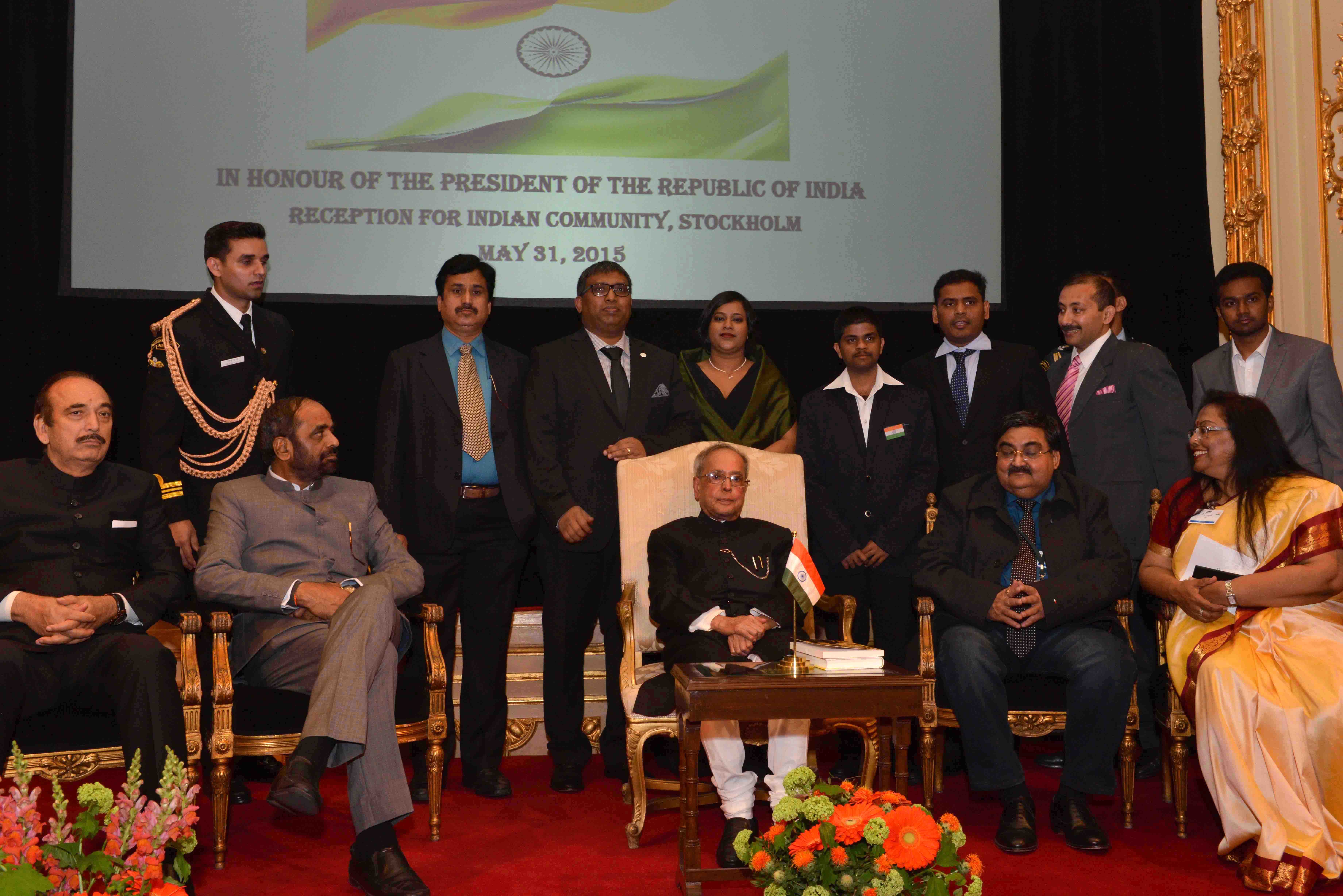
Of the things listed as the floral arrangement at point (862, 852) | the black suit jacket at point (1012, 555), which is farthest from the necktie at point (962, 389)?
the floral arrangement at point (862, 852)

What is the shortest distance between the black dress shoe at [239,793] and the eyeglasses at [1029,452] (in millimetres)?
2869

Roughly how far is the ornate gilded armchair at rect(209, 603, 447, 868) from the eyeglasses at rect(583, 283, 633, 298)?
1464mm

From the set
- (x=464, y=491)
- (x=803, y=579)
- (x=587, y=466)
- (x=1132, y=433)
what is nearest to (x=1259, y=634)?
(x=1132, y=433)

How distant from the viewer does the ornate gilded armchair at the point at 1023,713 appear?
3559 mm

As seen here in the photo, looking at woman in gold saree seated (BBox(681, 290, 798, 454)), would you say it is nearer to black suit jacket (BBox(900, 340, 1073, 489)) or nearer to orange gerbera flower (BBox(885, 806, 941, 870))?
black suit jacket (BBox(900, 340, 1073, 489))

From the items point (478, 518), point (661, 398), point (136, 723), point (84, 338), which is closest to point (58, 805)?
point (136, 723)

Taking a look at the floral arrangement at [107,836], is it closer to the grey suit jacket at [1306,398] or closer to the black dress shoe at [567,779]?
the black dress shoe at [567,779]

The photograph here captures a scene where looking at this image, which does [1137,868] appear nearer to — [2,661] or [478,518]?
[478,518]

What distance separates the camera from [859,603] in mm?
4430

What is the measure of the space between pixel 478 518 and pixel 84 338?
7.54ft

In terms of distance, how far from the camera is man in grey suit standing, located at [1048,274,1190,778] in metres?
4.40

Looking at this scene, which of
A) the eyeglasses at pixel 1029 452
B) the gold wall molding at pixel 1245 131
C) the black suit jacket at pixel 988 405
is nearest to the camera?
the eyeglasses at pixel 1029 452

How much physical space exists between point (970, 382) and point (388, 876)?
9.34 feet

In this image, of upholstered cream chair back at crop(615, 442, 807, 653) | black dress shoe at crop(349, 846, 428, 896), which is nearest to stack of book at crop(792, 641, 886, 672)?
upholstered cream chair back at crop(615, 442, 807, 653)
